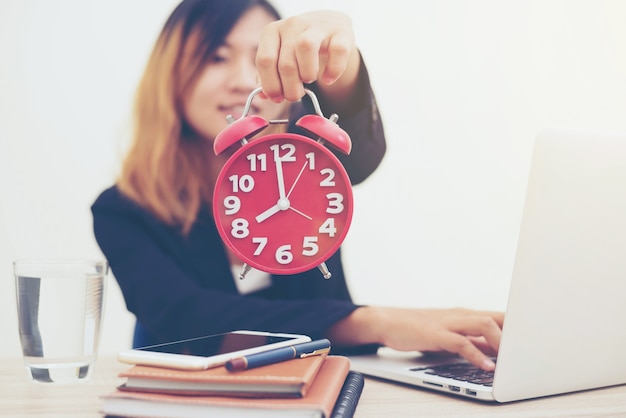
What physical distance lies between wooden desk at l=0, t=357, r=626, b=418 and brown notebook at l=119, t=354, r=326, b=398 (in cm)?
11

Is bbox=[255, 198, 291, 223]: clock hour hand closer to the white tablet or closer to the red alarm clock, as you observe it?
the red alarm clock

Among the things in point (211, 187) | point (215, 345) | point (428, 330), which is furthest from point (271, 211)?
point (211, 187)

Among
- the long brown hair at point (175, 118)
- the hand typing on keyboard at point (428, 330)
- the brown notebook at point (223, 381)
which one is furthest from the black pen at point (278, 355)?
the long brown hair at point (175, 118)

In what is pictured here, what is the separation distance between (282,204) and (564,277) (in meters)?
0.35

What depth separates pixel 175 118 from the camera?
74.5 inches

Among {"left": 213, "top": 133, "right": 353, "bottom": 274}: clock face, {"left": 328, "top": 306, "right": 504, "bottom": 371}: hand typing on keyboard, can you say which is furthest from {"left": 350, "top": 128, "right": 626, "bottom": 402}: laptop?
{"left": 213, "top": 133, "right": 353, "bottom": 274}: clock face

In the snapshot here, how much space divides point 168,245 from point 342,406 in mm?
1025

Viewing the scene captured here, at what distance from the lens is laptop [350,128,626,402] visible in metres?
0.78

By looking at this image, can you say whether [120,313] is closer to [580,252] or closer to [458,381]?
[458,381]

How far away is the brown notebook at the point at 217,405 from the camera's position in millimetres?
642

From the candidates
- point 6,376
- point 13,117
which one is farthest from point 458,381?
point 13,117

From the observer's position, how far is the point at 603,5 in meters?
2.22

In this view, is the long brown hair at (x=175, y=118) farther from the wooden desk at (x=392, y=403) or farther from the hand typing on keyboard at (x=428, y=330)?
the wooden desk at (x=392, y=403)

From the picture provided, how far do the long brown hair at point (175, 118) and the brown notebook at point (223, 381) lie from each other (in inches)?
44.6
